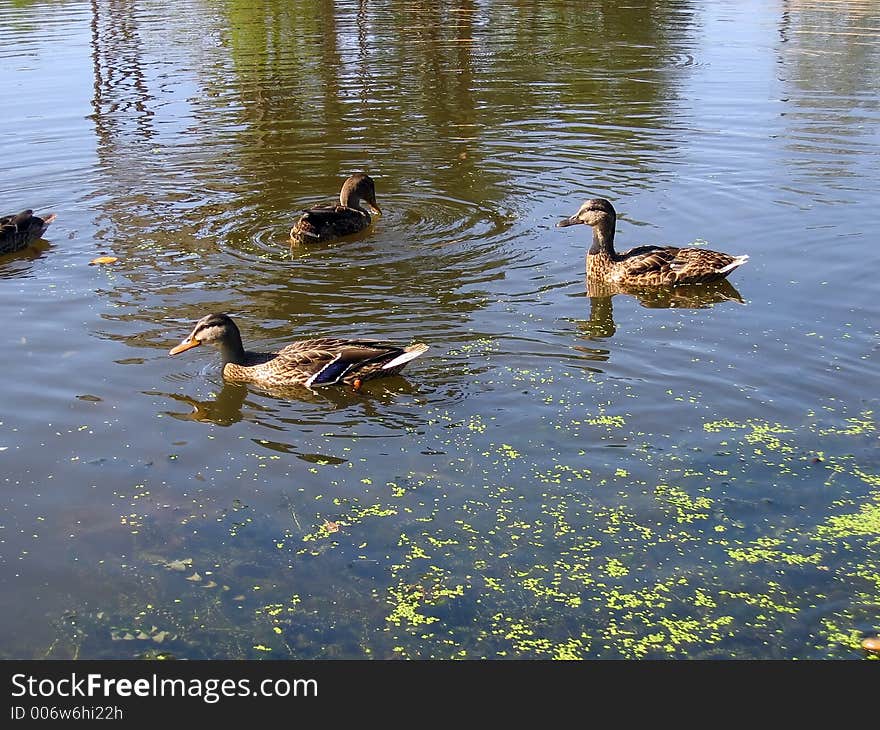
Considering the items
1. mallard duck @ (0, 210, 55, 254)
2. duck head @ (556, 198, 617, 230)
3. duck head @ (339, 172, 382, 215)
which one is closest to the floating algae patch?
duck head @ (556, 198, 617, 230)

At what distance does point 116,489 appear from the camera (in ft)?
24.6

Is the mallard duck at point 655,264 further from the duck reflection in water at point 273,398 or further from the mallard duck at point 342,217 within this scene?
the duck reflection in water at point 273,398

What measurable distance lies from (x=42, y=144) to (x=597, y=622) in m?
13.7

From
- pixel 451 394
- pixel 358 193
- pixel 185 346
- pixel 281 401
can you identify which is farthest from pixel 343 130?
pixel 451 394

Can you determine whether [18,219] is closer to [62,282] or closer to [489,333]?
[62,282]

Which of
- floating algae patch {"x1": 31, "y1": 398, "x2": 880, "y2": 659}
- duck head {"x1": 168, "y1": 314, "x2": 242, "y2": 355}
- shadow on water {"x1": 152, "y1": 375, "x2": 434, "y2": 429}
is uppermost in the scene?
duck head {"x1": 168, "y1": 314, "x2": 242, "y2": 355}

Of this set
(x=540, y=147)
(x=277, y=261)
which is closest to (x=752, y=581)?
(x=277, y=261)

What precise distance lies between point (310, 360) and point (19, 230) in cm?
526

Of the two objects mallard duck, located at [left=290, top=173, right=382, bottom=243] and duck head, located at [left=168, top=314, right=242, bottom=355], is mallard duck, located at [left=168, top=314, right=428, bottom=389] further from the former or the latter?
mallard duck, located at [left=290, top=173, right=382, bottom=243]

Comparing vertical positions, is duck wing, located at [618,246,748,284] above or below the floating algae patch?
above

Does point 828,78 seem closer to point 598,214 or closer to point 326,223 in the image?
point 598,214

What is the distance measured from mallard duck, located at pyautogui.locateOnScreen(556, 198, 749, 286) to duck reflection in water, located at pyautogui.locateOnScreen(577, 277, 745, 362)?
6cm

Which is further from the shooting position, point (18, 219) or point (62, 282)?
point (18, 219)

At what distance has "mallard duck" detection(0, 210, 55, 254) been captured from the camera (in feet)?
40.9
